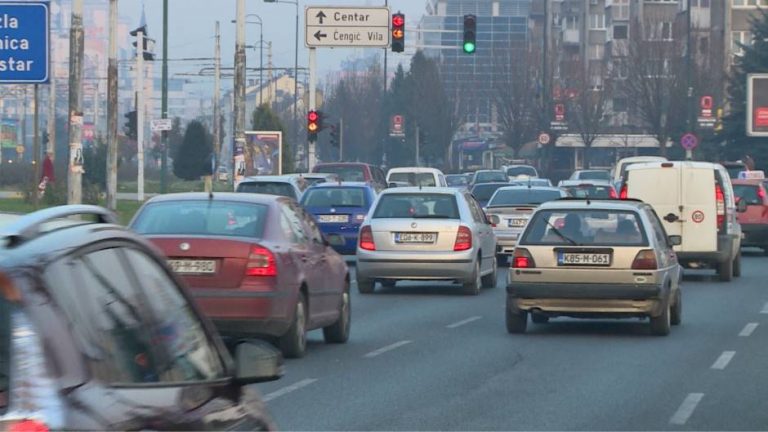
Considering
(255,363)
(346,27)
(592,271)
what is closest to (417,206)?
(592,271)

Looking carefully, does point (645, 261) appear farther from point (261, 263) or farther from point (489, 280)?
point (489, 280)

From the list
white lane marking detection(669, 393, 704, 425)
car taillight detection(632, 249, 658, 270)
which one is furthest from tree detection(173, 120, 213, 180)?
white lane marking detection(669, 393, 704, 425)

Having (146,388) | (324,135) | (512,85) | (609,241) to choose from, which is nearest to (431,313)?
(609,241)

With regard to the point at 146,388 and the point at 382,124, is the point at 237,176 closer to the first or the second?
the point at 146,388

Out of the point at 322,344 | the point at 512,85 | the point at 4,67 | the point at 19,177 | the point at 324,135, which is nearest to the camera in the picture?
the point at 322,344

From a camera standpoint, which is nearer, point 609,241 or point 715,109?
point 609,241

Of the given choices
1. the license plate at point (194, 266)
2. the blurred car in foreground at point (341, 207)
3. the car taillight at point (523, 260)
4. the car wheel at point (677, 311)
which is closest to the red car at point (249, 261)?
the license plate at point (194, 266)

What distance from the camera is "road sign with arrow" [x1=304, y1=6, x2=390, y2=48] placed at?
47.0 m

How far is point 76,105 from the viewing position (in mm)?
29281

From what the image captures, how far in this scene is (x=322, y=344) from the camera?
16156 millimetres

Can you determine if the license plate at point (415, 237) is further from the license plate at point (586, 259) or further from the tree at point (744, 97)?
the tree at point (744, 97)

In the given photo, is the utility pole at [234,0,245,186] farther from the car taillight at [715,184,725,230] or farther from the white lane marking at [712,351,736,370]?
the white lane marking at [712,351,736,370]

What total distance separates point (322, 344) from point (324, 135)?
10041cm

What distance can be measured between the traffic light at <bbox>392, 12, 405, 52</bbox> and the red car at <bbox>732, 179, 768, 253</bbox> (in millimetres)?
11301
